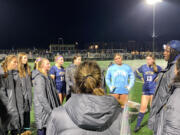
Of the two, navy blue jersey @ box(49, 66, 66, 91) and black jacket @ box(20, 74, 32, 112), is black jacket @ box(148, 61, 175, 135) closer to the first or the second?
black jacket @ box(20, 74, 32, 112)

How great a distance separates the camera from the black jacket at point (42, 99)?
342 centimetres

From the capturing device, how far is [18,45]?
81750 millimetres

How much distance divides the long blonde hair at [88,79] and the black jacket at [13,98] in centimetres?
228

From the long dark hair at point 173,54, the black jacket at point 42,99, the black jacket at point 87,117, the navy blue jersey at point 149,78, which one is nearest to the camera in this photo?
the black jacket at point 87,117

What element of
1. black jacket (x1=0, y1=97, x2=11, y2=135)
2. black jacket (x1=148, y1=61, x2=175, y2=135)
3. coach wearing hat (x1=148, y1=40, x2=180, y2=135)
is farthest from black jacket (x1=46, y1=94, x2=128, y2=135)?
black jacket (x1=0, y1=97, x2=11, y2=135)

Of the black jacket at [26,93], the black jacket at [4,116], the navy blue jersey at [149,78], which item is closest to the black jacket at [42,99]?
the black jacket at [4,116]

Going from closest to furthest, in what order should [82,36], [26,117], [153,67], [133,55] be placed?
[26,117] < [153,67] < [133,55] < [82,36]

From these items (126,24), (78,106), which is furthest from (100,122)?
(126,24)

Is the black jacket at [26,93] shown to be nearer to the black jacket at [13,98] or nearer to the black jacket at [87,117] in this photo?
the black jacket at [13,98]

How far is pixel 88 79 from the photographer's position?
179cm

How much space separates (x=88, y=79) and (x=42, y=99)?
184 cm

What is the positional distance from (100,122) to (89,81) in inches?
14.5

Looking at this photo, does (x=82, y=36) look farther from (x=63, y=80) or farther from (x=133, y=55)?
(x=63, y=80)

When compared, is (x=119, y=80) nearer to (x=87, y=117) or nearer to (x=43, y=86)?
(x=43, y=86)
